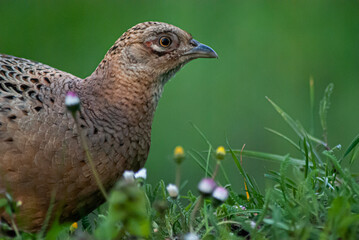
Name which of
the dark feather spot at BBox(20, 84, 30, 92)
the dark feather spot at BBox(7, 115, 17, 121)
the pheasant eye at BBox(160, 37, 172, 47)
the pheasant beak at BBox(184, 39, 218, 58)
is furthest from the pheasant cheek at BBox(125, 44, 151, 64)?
the dark feather spot at BBox(7, 115, 17, 121)

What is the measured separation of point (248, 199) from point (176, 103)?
447cm

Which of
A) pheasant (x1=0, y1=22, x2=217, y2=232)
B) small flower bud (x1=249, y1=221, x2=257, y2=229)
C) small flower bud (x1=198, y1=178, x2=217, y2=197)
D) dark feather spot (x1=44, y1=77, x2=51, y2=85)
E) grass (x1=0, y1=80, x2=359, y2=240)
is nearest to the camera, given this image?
grass (x1=0, y1=80, x2=359, y2=240)

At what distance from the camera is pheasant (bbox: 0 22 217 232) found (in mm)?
4309

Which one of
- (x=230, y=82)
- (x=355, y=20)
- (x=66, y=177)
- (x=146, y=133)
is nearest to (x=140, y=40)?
(x=146, y=133)

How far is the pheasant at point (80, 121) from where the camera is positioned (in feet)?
14.1

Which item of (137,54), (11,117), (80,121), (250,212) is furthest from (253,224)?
(137,54)

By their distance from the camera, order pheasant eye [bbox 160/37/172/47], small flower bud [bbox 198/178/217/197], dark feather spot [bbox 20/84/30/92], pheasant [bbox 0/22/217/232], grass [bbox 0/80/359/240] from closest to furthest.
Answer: grass [bbox 0/80/359/240]
small flower bud [bbox 198/178/217/197]
pheasant [bbox 0/22/217/232]
dark feather spot [bbox 20/84/30/92]
pheasant eye [bbox 160/37/172/47]

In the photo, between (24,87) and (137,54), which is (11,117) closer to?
(24,87)

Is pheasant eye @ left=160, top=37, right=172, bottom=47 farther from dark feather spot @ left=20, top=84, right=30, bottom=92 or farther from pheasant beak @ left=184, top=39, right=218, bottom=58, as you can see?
dark feather spot @ left=20, top=84, right=30, bottom=92

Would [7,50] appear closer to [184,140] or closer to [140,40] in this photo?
[184,140]

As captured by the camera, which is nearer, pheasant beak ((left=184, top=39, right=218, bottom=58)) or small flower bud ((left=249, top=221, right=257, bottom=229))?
small flower bud ((left=249, top=221, right=257, bottom=229))

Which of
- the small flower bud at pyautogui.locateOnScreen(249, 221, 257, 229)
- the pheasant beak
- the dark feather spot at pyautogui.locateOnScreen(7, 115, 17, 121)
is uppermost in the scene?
the pheasant beak

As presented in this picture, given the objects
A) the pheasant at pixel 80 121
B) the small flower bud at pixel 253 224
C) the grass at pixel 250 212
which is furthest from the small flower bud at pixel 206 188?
the pheasant at pixel 80 121

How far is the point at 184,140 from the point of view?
27.4 ft
